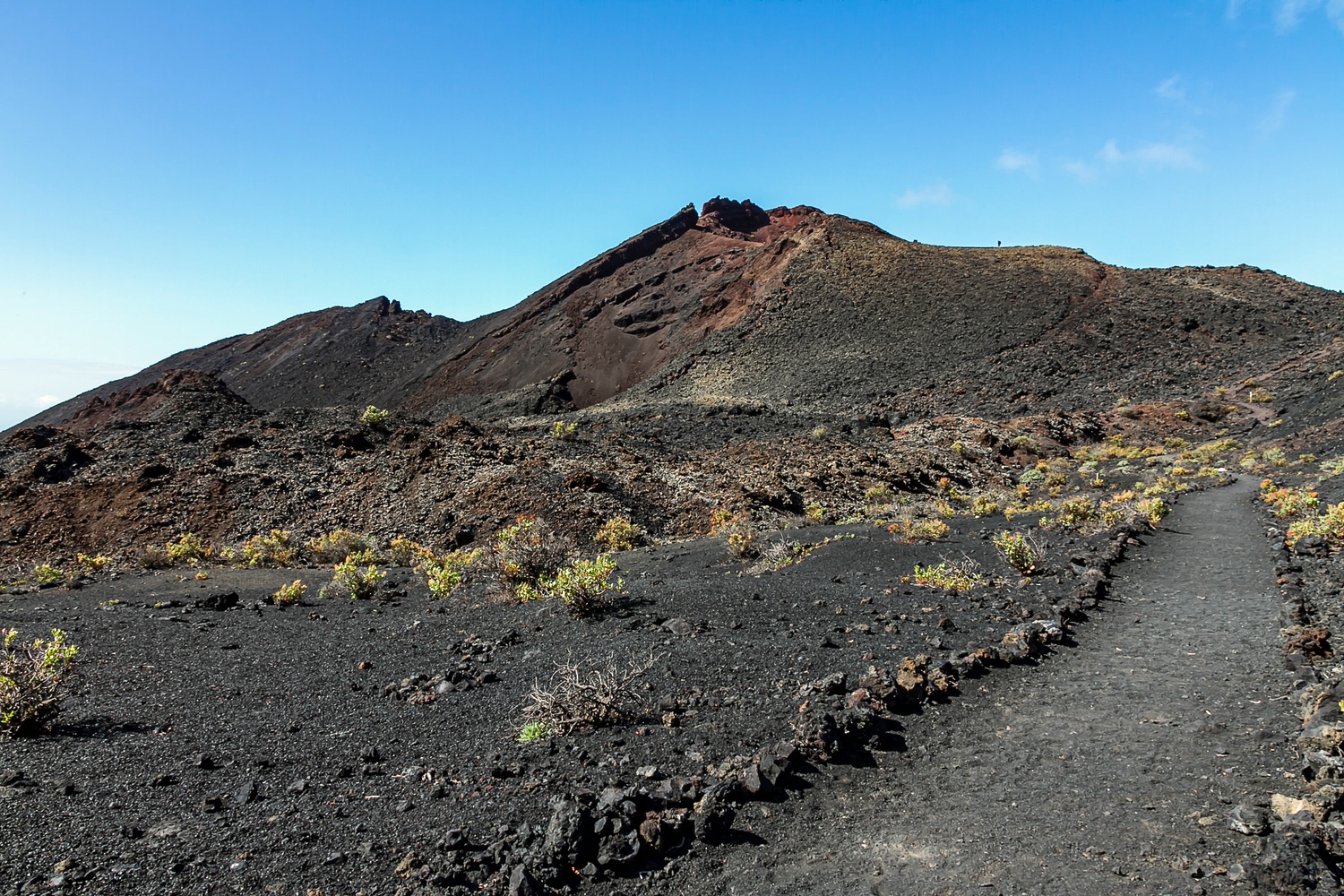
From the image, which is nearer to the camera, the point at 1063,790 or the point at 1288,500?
the point at 1063,790

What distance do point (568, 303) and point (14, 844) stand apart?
52591 millimetres

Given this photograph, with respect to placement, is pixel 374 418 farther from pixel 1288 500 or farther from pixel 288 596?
pixel 1288 500

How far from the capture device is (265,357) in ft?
201

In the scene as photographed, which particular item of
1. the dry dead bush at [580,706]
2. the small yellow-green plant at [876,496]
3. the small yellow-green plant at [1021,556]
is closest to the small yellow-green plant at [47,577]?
the dry dead bush at [580,706]

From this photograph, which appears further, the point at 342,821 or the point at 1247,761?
the point at 1247,761

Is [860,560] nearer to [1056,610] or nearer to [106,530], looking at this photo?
[1056,610]

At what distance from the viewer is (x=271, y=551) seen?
1363 centimetres

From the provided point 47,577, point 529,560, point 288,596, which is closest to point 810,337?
point 529,560

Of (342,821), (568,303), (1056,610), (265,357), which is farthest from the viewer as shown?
(265,357)

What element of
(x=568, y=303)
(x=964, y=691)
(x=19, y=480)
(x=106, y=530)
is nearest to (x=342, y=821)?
(x=964, y=691)

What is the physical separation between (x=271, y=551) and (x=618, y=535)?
20.2 ft

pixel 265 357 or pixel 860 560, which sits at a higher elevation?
pixel 265 357

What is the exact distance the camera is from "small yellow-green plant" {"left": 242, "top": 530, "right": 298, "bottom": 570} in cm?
1309

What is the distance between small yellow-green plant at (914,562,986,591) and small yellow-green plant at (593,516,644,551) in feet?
18.6
